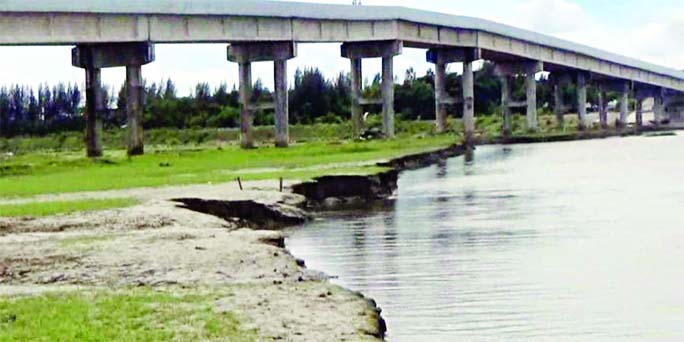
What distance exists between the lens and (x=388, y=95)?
95500mm

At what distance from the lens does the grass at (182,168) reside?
150 ft

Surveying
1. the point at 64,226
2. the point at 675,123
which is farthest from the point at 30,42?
the point at 675,123

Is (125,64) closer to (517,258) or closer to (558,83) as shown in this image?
(517,258)

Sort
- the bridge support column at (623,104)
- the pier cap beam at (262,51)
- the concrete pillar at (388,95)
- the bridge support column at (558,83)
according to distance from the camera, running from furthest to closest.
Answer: the bridge support column at (623,104)
the bridge support column at (558,83)
the concrete pillar at (388,95)
the pier cap beam at (262,51)

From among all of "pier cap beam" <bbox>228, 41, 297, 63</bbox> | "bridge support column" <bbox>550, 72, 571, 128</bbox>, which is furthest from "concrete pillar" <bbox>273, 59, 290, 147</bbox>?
"bridge support column" <bbox>550, 72, 571, 128</bbox>

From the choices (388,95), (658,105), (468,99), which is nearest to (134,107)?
(388,95)

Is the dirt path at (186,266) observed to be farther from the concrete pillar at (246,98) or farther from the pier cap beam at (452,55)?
the pier cap beam at (452,55)

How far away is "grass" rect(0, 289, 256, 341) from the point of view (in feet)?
48.3

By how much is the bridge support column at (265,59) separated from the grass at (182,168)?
6.33 meters

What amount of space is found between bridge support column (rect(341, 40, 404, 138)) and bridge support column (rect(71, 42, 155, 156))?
80.5 ft

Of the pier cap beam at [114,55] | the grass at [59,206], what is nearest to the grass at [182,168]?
the grass at [59,206]

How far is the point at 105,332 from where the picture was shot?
14867mm

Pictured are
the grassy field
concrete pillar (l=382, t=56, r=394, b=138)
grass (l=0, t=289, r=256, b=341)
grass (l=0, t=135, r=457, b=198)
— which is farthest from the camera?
concrete pillar (l=382, t=56, r=394, b=138)

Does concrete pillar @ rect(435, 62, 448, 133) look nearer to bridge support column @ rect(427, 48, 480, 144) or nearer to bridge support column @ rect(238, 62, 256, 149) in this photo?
bridge support column @ rect(427, 48, 480, 144)
